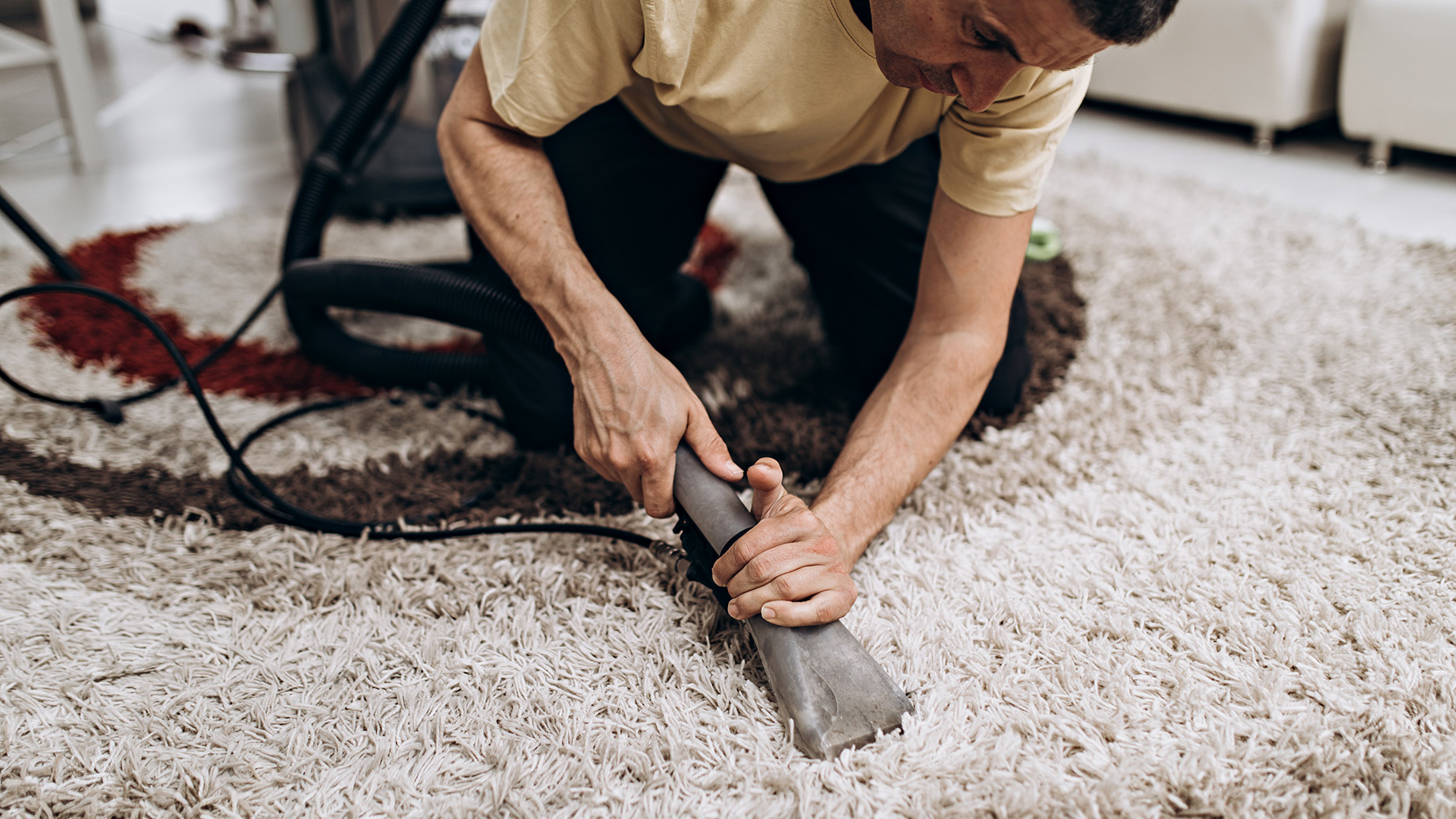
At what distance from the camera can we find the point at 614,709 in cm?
72

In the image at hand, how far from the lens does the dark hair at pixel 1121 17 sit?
0.61 m

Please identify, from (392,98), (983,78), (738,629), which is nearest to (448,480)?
(738,629)

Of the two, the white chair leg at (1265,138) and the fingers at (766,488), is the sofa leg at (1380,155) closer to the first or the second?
the white chair leg at (1265,138)

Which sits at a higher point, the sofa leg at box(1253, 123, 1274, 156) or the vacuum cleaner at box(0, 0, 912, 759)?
the vacuum cleaner at box(0, 0, 912, 759)

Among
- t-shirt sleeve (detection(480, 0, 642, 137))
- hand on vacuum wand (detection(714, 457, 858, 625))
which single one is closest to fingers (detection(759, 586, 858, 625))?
hand on vacuum wand (detection(714, 457, 858, 625))

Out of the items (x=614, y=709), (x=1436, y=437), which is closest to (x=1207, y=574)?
(x=1436, y=437)

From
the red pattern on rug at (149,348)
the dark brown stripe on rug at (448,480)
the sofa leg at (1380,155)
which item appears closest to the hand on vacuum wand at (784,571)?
the dark brown stripe on rug at (448,480)

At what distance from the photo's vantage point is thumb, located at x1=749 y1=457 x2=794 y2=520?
2.45 ft

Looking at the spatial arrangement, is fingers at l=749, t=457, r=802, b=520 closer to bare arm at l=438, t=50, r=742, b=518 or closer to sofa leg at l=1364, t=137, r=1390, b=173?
bare arm at l=438, t=50, r=742, b=518

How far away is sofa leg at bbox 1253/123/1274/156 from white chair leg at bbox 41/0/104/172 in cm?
279

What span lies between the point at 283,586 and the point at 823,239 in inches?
29.1

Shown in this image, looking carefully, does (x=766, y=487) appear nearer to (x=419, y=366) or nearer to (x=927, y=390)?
(x=927, y=390)

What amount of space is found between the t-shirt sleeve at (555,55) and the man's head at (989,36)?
0.23 metres

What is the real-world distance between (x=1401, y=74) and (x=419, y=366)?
80.9 inches
